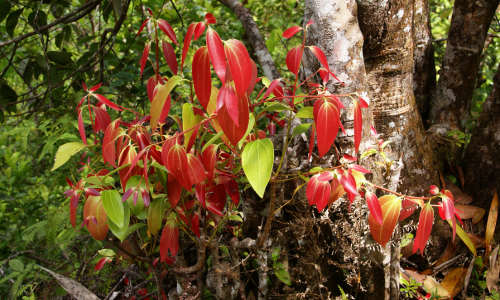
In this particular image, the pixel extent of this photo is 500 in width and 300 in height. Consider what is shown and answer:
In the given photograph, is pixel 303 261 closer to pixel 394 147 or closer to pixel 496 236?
pixel 394 147

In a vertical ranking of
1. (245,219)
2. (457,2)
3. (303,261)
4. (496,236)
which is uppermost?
(457,2)

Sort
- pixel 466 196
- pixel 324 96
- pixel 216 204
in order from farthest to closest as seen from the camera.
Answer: pixel 466 196
pixel 216 204
pixel 324 96

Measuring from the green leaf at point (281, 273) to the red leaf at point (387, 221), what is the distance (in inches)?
19.0

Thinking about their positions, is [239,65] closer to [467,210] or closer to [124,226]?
[124,226]

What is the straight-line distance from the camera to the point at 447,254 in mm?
1429

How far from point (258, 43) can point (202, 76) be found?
1.26 m

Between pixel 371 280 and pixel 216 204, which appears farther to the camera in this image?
pixel 371 280

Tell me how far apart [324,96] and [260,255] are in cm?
71

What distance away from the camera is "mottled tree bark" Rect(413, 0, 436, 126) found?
1.72m

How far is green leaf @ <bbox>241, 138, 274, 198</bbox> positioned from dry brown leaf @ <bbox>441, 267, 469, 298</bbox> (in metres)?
1.14

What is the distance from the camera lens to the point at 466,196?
154 centimetres

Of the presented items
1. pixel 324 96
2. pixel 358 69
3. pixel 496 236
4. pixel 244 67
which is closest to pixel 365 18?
pixel 358 69

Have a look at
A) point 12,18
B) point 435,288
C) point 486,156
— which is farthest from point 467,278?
point 12,18

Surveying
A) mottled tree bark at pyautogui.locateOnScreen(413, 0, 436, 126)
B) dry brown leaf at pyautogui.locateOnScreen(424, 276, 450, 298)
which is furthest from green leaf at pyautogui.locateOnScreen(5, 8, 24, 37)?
dry brown leaf at pyautogui.locateOnScreen(424, 276, 450, 298)
